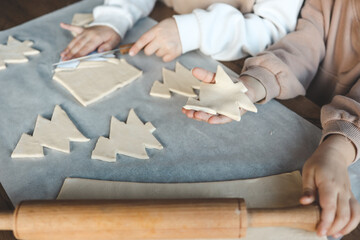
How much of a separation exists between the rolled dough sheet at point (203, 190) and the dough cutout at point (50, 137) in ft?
0.30

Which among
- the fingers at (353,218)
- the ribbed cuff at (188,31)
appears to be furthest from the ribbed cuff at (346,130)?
the ribbed cuff at (188,31)

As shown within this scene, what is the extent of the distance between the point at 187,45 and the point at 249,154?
331 mm

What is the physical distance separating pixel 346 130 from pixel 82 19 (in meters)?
0.75

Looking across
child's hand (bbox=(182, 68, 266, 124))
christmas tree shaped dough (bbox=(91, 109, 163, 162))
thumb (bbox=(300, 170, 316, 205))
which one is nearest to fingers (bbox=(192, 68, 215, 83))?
Result: child's hand (bbox=(182, 68, 266, 124))

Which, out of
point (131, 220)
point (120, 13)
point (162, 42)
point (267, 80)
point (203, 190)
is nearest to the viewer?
point (131, 220)

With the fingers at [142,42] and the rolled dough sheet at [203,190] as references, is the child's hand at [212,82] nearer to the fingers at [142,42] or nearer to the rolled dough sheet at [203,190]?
the rolled dough sheet at [203,190]

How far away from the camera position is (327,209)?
0.47 m

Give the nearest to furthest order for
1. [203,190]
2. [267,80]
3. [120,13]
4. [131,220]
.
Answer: [131,220] → [203,190] → [267,80] → [120,13]

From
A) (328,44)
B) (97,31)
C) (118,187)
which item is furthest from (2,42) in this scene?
(328,44)

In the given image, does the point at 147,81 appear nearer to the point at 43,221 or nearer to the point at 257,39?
the point at 257,39

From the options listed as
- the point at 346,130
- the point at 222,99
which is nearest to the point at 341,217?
the point at 346,130

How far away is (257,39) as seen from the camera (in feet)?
2.69

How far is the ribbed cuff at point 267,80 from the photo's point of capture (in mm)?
676

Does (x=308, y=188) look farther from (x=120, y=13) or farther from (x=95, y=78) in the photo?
(x=120, y=13)
